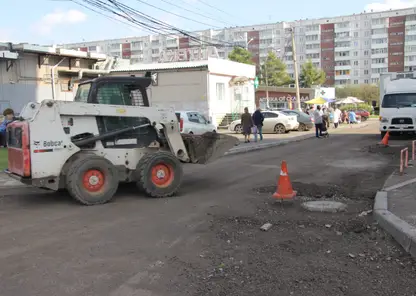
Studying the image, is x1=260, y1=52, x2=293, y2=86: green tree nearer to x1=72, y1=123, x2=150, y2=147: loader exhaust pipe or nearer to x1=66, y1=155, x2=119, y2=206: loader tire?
x1=72, y1=123, x2=150, y2=147: loader exhaust pipe

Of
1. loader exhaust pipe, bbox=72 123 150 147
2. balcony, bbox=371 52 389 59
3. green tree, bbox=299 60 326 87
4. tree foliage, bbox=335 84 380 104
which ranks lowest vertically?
loader exhaust pipe, bbox=72 123 150 147

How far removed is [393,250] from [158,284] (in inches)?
116

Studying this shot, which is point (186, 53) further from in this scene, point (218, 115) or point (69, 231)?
point (69, 231)

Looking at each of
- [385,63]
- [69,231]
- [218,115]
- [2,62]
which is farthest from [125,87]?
[385,63]

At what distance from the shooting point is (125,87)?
8664 mm

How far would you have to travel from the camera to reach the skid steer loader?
24.7ft

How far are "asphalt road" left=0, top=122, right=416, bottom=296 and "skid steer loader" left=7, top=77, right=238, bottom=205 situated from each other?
49 centimetres

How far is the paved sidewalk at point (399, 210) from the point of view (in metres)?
5.36

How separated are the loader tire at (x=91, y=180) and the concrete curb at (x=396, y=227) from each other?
4659 mm

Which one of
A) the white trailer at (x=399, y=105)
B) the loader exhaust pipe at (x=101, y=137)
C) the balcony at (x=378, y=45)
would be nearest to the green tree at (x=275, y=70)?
the balcony at (x=378, y=45)

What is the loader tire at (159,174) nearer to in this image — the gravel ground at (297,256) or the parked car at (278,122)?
the gravel ground at (297,256)

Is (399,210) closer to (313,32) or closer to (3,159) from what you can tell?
(3,159)

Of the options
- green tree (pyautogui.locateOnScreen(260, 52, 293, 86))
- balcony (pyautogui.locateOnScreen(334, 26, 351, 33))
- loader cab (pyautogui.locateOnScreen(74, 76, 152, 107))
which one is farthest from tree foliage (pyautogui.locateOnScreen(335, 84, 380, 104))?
loader cab (pyautogui.locateOnScreen(74, 76, 152, 107))

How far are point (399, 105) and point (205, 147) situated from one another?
46.3 ft
